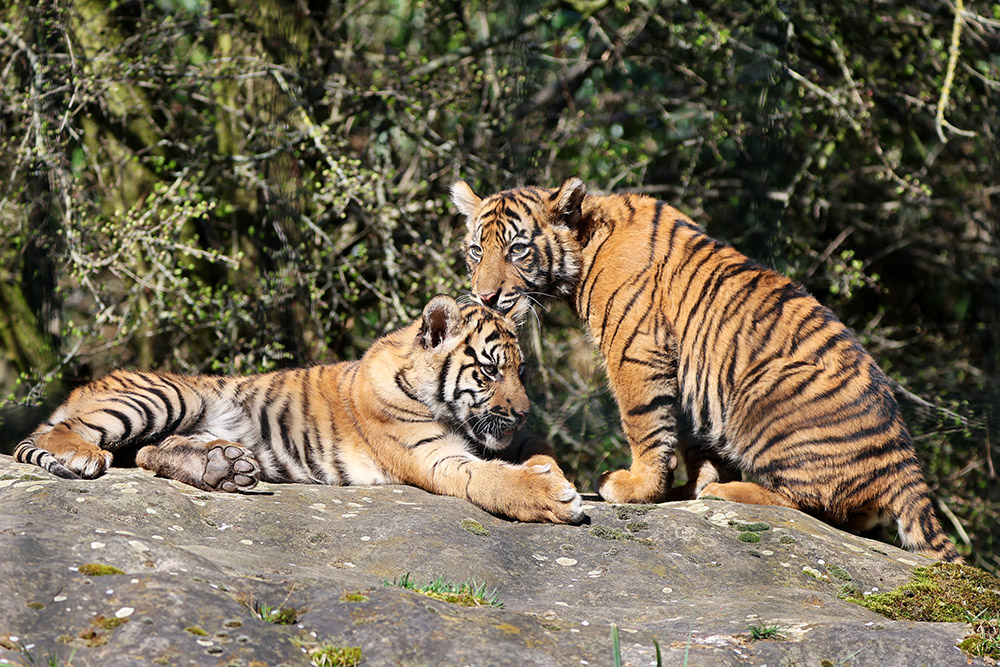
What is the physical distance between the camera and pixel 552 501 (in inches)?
151

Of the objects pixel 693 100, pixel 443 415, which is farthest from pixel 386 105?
pixel 443 415

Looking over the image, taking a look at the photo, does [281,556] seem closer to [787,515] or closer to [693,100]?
[787,515]

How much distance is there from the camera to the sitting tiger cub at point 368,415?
4.16m

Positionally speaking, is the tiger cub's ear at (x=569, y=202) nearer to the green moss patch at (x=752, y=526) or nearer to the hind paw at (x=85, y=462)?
the green moss patch at (x=752, y=526)

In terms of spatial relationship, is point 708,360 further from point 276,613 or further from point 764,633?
point 276,613

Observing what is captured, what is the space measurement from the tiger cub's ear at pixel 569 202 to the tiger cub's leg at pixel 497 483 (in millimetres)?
1507

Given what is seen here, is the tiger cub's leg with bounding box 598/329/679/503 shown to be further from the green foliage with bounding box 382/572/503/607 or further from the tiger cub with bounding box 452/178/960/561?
the green foliage with bounding box 382/572/503/607

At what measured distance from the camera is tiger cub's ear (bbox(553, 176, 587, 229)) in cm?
507

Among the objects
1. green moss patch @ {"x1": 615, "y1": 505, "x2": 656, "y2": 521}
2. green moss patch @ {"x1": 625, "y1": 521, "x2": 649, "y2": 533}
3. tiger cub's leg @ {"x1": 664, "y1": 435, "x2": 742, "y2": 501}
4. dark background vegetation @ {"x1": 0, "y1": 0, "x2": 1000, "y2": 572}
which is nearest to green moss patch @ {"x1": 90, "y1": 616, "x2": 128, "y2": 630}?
green moss patch @ {"x1": 625, "y1": 521, "x2": 649, "y2": 533}

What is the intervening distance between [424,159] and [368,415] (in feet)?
11.2

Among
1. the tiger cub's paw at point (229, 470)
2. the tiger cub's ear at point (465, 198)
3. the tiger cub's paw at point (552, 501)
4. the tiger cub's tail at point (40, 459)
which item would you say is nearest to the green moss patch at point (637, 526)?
the tiger cub's paw at point (552, 501)

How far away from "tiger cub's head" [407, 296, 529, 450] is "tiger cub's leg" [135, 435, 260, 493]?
3.08 feet

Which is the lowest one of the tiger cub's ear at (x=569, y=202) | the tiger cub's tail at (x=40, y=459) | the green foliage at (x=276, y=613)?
the tiger cub's tail at (x=40, y=459)

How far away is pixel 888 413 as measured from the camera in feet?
14.3
